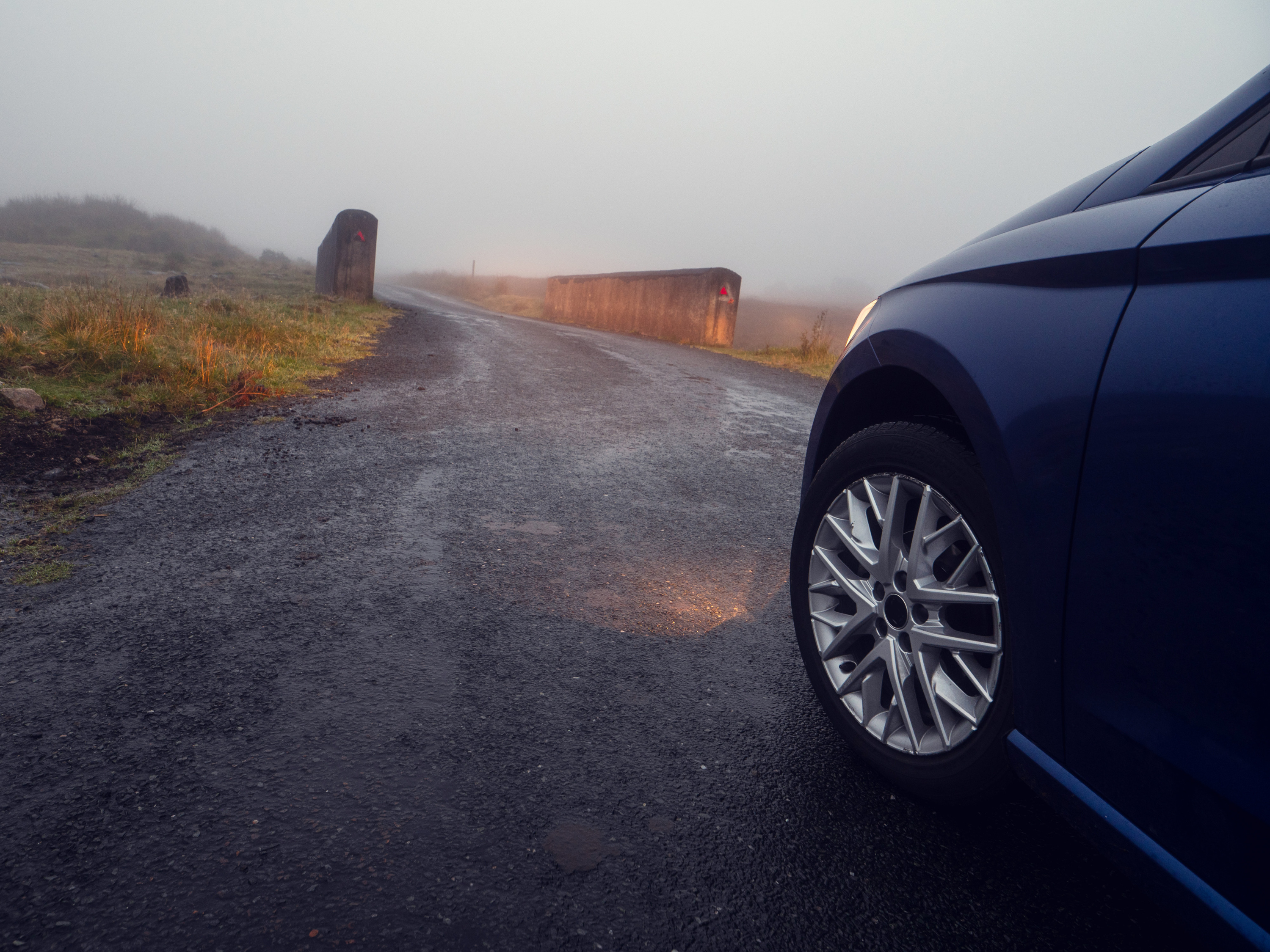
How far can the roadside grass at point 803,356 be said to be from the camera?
13.8m

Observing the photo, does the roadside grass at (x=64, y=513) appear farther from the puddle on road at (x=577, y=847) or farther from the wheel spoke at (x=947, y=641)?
the wheel spoke at (x=947, y=641)

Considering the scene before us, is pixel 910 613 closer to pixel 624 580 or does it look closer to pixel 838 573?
pixel 838 573

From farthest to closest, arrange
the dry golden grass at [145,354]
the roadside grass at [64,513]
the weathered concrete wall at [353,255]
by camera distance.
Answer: the weathered concrete wall at [353,255], the dry golden grass at [145,354], the roadside grass at [64,513]

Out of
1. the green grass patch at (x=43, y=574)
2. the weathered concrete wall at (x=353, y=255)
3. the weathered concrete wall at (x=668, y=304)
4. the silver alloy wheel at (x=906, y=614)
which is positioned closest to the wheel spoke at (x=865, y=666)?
the silver alloy wheel at (x=906, y=614)

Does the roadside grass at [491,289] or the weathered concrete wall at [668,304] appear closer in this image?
the weathered concrete wall at [668,304]

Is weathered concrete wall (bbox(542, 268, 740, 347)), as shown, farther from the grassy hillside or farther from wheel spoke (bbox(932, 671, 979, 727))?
the grassy hillside

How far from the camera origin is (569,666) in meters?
2.44

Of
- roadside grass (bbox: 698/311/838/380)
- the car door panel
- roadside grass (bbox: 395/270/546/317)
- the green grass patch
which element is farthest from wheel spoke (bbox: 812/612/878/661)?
roadside grass (bbox: 395/270/546/317)

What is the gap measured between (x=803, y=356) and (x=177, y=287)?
1511cm

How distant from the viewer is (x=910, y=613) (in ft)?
6.08

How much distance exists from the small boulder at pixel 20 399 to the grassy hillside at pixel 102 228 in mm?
42703

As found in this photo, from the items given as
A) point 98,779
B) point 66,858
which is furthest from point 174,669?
point 66,858

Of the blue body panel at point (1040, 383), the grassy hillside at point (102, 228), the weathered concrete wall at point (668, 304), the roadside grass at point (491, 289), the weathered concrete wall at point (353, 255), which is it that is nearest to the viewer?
the blue body panel at point (1040, 383)

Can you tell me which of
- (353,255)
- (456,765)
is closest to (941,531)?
(456,765)
